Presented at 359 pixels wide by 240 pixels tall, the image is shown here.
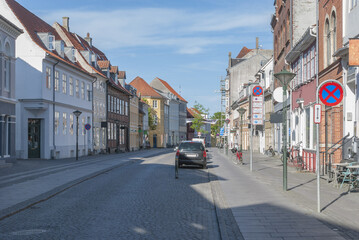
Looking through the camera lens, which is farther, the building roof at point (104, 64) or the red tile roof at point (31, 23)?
the building roof at point (104, 64)

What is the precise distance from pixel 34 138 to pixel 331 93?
30983 mm

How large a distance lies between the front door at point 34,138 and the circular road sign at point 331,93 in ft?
101

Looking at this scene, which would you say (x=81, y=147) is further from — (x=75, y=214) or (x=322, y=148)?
(x=75, y=214)

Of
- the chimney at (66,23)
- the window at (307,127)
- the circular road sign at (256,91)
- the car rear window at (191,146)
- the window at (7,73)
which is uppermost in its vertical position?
the chimney at (66,23)

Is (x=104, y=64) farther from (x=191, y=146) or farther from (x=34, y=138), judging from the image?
(x=191, y=146)

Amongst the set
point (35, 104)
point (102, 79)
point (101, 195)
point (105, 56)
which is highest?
point (105, 56)

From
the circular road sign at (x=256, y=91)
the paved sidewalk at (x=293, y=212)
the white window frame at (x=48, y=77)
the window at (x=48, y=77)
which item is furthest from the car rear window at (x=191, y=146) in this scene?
the window at (x=48, y=77)

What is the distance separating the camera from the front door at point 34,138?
38.1 metres

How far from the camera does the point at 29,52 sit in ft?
122

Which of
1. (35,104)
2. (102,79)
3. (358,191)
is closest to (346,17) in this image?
(358,191)

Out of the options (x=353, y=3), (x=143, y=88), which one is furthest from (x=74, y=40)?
(x=143, y=88)

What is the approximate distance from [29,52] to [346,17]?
83.4 ft

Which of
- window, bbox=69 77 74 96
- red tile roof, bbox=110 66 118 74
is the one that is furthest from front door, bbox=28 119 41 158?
red tile roof, bbox=110 66 118 74

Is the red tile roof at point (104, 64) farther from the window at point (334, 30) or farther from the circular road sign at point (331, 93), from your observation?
the circular road sign at point (331, 93)
